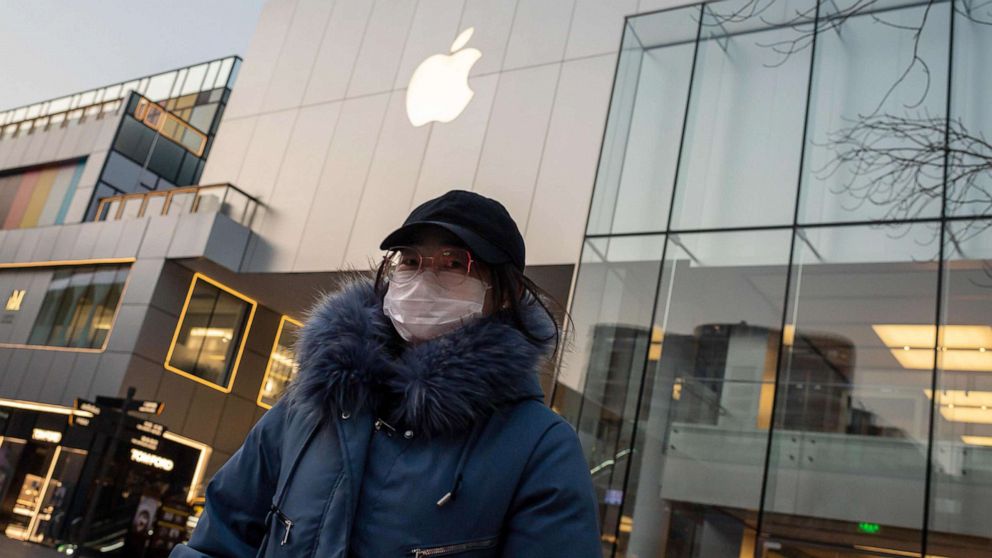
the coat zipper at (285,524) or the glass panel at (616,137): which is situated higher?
the glass panel at (616,137)

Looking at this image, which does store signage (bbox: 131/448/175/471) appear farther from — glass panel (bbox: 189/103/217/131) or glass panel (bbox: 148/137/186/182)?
glass panel (bbox: 189/103/217/131)

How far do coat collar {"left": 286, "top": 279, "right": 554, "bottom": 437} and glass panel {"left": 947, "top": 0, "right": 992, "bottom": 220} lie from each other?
9.64 m

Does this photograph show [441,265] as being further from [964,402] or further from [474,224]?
[964,402]

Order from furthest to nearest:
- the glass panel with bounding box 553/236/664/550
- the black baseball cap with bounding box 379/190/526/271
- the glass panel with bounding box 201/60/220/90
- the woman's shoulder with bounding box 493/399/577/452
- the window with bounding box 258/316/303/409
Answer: the glass panel with bounding box 201/60/220/90
the window with bounding box 258/316/303/409
the glass panel with bounding box 553/236/664/550
the black baseball cap with bounding box 379/190/526/271
the woman's shoulder with bounding box 493/399/577/452

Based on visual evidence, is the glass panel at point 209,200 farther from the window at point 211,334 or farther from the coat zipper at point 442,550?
the coat zipper at point 442,550

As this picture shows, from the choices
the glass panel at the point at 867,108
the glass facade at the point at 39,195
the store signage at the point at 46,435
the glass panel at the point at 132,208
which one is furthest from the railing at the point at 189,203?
the glass panel at the point at 867,108

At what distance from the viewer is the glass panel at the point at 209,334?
21.8 meters

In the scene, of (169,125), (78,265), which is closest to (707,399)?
(78,265)

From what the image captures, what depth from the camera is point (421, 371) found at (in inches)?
71.9

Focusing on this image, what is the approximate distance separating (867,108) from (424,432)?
36.9 feet

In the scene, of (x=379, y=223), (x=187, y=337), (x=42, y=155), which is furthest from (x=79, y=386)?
(x=42, y=155)

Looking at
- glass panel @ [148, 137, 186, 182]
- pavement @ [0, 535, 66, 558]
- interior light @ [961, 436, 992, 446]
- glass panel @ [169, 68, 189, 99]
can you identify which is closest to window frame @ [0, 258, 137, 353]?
pavement @ [0, 535, 66, 558]

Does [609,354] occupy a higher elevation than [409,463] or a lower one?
higher

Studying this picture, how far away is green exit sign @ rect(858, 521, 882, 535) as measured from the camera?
945 centimetres
